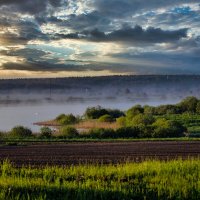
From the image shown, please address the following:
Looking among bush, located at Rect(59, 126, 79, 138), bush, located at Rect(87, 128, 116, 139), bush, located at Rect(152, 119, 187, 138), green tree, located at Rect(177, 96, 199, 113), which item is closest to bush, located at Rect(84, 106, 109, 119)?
green tree, located at Rect(177, 96, 199, 113)

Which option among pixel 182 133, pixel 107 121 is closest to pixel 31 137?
pixel 182 133

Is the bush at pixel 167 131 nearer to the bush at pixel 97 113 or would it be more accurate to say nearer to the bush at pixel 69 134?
the bush at pixel 69 134

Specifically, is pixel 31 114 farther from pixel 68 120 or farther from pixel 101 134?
pixel 101 134

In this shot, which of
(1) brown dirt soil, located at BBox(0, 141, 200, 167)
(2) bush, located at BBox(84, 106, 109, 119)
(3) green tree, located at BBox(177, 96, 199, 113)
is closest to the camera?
(1) brown dirt soil, located at BBox(0, 141, 200, 167)

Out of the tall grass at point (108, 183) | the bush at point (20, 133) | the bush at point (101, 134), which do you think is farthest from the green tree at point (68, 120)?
the tall grass at point (108, 183)

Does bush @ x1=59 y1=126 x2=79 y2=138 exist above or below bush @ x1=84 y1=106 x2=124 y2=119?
below

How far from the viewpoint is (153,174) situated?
22.2 meters

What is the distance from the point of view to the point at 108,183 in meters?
19.8

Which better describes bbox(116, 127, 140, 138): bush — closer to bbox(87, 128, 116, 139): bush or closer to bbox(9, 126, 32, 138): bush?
bbox(87, 128, 116, 139): bush

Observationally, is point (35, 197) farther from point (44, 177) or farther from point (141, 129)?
point (141, 129)

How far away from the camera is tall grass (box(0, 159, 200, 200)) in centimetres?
1758

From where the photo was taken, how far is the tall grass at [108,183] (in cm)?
1758

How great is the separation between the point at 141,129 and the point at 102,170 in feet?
111

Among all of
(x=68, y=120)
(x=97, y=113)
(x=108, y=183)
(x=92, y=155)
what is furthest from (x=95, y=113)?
(x=108, y=183)
